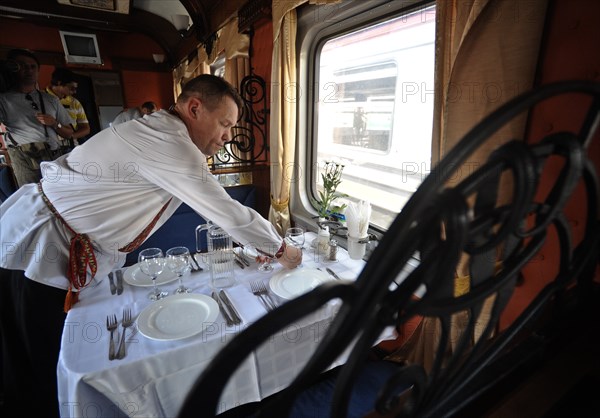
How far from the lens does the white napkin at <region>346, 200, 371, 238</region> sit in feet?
4.88

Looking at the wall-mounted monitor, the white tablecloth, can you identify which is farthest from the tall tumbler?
the wall-mounted monitor

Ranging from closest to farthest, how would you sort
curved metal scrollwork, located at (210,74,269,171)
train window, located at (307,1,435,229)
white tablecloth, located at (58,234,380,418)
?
white tablecloth, located at (58,234,380,418) → train window, located at (307,1,435,229) → curved metal scrollwork, located at (210,74,269,171)

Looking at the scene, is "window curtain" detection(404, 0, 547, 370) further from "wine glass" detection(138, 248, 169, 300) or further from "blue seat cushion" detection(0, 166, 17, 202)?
"blue seat cushion" detection(0, 166, 17, 202)

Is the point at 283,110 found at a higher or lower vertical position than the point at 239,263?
higher

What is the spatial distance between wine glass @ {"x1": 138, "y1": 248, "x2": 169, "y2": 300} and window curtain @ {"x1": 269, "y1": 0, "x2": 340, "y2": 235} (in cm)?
135

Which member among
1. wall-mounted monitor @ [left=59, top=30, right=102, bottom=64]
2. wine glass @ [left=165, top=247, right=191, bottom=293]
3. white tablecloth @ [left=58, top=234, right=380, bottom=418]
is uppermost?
wall-mounted monitor @ [left=59, top=30, right=102, bottom=64]

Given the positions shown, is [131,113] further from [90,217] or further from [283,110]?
[90,217]

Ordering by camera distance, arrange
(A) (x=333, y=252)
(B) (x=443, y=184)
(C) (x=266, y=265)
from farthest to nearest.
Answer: (A) (x=333, y=252)
(C) (x=266, y=265)
(B) (x=443, y=184)

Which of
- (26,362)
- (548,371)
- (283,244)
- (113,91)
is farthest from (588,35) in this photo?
(113,91)

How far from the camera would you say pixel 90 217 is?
127 cm

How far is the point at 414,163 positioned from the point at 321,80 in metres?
1.11

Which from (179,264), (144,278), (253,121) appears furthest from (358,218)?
(253,121)

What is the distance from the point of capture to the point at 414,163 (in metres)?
1.76

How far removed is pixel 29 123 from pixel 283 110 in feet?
9.18
